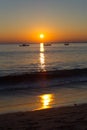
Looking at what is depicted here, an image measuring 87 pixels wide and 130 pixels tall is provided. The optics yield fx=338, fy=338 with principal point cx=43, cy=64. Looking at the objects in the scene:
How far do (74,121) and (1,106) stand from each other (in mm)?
4984

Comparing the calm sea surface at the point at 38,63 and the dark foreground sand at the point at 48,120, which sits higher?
the calm sea surface at the point at 38,63

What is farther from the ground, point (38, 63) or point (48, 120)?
point (38, 63)

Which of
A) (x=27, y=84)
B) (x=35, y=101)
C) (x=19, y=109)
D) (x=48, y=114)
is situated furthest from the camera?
(x=27, y=84)

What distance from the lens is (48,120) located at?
926cm

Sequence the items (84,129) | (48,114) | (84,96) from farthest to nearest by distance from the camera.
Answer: (84,96)
(48,114)
(84,129)

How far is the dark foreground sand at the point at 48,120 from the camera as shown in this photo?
845 centimetres

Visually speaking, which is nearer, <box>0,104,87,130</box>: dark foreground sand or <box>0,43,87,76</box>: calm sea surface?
<box>0,104,87,130</box>: dark foreground sand

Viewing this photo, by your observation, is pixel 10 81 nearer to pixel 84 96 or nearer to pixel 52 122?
pixel 84 96

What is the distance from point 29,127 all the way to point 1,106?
4.92 meters

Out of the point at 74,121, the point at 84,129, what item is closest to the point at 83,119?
the point at 74,121

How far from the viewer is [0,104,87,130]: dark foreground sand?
8.45 meters

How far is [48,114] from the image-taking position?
10.4 meters

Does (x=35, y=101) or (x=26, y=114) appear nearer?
(x=26, y=114)

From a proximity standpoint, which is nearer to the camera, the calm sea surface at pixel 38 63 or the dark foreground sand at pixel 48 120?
the dark foreground sand at pixel 48 120
